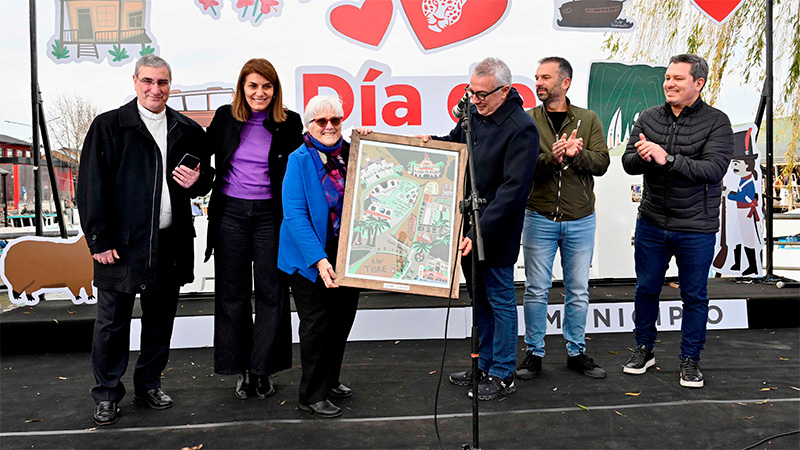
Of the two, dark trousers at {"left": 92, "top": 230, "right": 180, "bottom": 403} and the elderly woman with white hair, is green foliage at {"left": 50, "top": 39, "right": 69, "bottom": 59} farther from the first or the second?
the elderly woman with white hair

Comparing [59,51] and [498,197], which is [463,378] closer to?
[498,197]

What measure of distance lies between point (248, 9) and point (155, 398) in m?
2.77

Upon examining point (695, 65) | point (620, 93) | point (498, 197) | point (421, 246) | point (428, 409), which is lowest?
point (428, 409)

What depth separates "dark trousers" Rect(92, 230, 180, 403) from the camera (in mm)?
2836

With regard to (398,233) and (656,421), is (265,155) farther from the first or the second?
(656,421)

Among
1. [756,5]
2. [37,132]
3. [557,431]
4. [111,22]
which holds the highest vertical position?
[756,5]

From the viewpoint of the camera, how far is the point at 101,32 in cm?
432

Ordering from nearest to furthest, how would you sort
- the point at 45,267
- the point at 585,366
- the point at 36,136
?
1. the point at 585,366
2. the point at 45,267
3. the point at 36,136

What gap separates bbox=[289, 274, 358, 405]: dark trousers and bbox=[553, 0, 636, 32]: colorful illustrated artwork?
2.85 m

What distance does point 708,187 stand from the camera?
3.18 meters

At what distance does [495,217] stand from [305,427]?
1.29 meters

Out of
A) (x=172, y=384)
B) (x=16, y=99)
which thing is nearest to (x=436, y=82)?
(x=172, y=384)

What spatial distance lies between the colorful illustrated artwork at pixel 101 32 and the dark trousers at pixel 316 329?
2555mm

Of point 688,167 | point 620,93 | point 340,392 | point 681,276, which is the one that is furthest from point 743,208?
point 340,392
